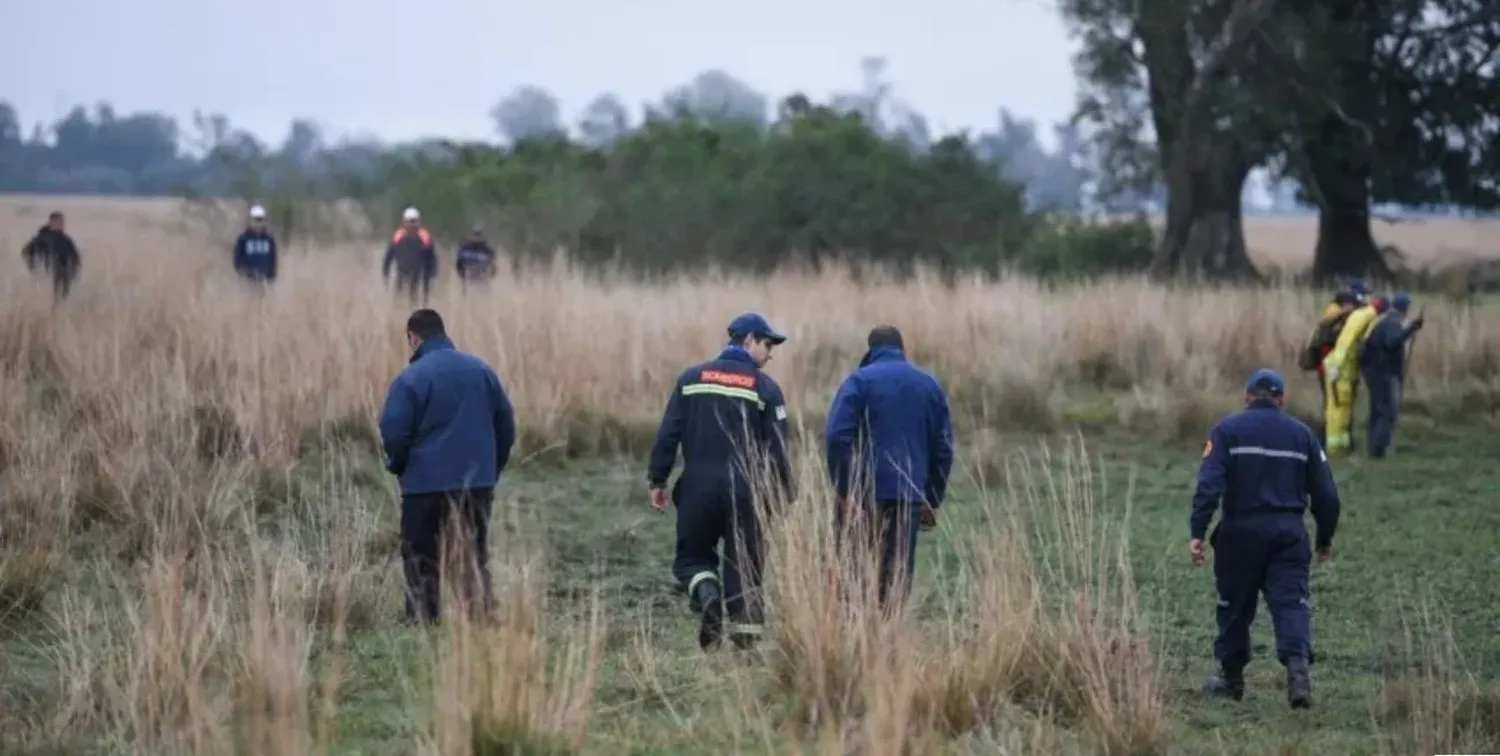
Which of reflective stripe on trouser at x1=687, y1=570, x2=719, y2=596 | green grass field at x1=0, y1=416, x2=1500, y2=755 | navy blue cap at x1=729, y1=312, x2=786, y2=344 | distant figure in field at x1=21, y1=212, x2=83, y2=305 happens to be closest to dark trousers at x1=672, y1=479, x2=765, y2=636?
reflective stripe on trouser at x1=687, y1=570, x2=719, y2=596

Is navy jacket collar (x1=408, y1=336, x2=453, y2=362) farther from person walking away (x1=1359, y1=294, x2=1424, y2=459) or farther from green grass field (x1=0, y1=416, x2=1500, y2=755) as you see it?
person walking away (x1=1359, y1=294, x2=1424, y2=459)

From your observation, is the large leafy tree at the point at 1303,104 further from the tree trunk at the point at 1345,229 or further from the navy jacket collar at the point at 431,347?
the navy jacket collar at the point at 431,347

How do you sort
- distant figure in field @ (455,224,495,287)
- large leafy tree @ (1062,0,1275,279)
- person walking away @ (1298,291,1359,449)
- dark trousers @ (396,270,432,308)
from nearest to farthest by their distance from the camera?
1. person walking away @ (1298,291,1359,449)
2. dark trousers @ (396,270,432,308)
3. distant figure in field @ (455,224,495,287)
4. large leafy tree @ (1062,0,1275,279)

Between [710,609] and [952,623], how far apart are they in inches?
69.5

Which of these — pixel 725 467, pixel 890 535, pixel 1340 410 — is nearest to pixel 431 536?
pixel 725 467

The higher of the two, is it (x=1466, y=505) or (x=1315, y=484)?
(x=1315, y=484)

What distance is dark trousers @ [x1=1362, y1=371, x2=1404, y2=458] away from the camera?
57.8ft

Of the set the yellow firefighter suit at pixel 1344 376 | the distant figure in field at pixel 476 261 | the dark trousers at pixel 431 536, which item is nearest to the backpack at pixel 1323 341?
the yellow firefighter suit at pixel 1344 376

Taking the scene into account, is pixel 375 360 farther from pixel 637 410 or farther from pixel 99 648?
pixel 99 648

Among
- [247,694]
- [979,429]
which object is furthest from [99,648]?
[979,429]

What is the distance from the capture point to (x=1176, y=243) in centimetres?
3766

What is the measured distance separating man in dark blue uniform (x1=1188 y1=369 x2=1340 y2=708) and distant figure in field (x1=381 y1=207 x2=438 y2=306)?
47.4 ft

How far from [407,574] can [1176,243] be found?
2954cm

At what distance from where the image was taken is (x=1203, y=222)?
37.4m
